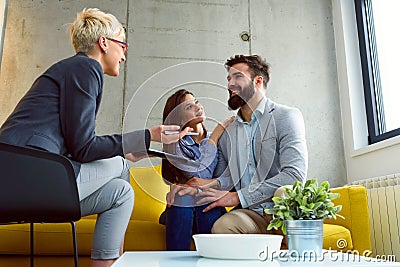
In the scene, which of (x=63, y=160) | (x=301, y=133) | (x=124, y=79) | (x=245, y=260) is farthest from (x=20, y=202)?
(x=124, y=79)

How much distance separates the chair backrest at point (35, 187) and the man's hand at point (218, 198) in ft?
1.55

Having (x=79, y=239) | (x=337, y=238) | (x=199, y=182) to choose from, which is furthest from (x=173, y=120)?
(x=337, y=238)

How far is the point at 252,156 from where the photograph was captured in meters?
1.69

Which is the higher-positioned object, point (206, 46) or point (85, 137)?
point (206, 46)

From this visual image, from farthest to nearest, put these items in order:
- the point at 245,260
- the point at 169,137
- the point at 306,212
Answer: the point at 169,137 < the point at 306,212 < the point at 245,260

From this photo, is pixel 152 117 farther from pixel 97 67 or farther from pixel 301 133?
pixel 301 133

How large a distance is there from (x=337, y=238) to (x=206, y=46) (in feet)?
6.58

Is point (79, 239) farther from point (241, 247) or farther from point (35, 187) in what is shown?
point (241, 247)

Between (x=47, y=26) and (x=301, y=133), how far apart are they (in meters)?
2.36

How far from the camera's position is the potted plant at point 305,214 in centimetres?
107

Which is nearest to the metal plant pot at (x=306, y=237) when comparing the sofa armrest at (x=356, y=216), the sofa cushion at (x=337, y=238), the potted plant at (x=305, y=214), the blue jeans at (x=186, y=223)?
the potted plant at (x=305, y=214)

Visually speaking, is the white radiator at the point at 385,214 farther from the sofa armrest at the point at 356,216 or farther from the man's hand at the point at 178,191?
the man's hand at the point at 178,191

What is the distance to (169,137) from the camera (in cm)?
148

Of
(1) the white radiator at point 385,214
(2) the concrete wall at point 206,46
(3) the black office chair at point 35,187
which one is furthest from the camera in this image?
(2) the concrete wall at point 206,46
